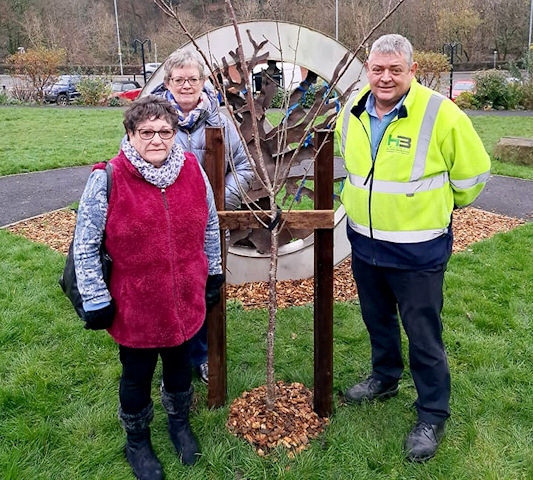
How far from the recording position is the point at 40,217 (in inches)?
290

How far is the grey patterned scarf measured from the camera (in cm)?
242

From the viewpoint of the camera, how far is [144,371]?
2727 mm

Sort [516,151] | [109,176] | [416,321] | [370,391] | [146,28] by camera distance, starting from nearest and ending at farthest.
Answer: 1. [109,176]
2. [416,321]
3. [370,391]
4. [516,151]
5. [146,28]

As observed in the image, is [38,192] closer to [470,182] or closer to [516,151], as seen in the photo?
[470,182]

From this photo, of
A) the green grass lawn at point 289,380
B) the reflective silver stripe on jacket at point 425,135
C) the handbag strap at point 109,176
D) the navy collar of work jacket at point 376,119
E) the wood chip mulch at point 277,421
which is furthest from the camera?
the wood chip mulch at point 277,421

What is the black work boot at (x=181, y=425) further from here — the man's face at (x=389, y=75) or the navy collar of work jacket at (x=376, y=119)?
the man's face at (x=389, y=75)

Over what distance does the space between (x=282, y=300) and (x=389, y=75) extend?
103 inches

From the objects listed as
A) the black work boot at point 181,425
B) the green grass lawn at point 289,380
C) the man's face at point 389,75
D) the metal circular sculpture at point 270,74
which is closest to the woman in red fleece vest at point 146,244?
the black work boot at point 181,425

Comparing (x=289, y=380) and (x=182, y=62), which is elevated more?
(x=182, y=62)

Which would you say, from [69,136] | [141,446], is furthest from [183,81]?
[69,136]

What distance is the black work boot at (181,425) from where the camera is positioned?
9.64ft

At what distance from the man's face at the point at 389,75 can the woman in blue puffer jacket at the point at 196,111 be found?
2.74 feet

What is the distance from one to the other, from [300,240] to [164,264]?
9.79ft

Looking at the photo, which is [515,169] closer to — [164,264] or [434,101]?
[434,101]
